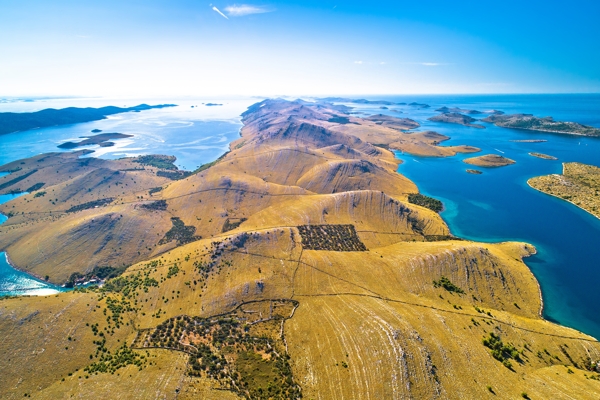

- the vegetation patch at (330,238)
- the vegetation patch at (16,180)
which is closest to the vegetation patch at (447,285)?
the vegetation patch at (330,238)

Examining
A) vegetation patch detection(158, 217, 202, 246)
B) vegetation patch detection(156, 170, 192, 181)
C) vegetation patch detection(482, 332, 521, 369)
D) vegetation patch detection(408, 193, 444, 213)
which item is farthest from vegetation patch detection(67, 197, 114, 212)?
vegetation patch detection(482, 332, 521, 369)

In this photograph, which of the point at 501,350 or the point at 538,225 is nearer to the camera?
the point at 501,350

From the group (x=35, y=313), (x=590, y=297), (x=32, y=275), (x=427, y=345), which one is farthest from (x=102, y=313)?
(x=590, y=297)

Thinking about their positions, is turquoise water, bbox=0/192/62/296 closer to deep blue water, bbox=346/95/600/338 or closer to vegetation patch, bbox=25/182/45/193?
vegetation patch, bbox=25/182/45/193

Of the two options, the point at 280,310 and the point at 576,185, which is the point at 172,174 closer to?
the point at 280,310

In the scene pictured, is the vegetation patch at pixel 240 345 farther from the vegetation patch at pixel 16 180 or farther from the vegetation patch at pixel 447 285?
the vegetation patch at pixel 16 180

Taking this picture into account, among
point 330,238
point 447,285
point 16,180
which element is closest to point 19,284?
point 330,238

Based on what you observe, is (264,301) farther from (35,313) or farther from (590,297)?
(590,297)
